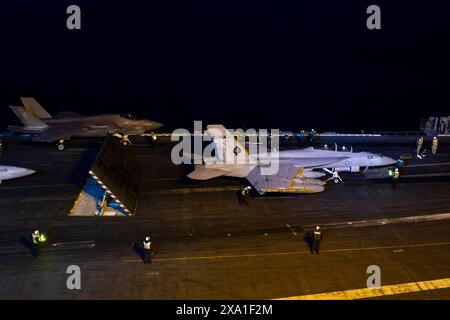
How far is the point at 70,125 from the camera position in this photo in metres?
47.3

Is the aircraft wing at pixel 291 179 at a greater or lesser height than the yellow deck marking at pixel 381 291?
greater

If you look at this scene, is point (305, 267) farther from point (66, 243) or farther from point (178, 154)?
point (178, 154)

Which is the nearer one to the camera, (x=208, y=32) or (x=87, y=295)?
(x=87, y=295)

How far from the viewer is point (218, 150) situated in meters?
35.2

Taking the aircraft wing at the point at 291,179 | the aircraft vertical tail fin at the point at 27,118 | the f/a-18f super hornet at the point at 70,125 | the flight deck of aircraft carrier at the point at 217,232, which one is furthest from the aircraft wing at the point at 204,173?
the aircraft vertical tail fin at the point at 27,118

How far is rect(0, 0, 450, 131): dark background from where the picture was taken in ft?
239

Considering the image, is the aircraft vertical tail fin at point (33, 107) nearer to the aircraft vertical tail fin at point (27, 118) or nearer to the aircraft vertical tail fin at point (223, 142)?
the aircraft vertical tail fin at point (27, 118)

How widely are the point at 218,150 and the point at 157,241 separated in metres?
10.7

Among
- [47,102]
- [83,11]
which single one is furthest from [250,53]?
[83,11]

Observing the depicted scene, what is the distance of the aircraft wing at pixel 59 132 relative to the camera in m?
44.2

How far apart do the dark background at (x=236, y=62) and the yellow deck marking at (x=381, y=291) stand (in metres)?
44.2

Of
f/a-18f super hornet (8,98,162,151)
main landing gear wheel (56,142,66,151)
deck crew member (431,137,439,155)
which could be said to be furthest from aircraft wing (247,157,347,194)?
main landing gear wheel (56,142,66,151)

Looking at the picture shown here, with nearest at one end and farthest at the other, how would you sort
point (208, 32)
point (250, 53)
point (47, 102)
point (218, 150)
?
point (218, 150) < point (47, 102) < point (250, 53) < point (208, 32)

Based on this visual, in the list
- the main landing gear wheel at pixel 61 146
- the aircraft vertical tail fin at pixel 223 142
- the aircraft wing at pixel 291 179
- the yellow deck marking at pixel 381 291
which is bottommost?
the yellow deck marking at pixel 381 291
